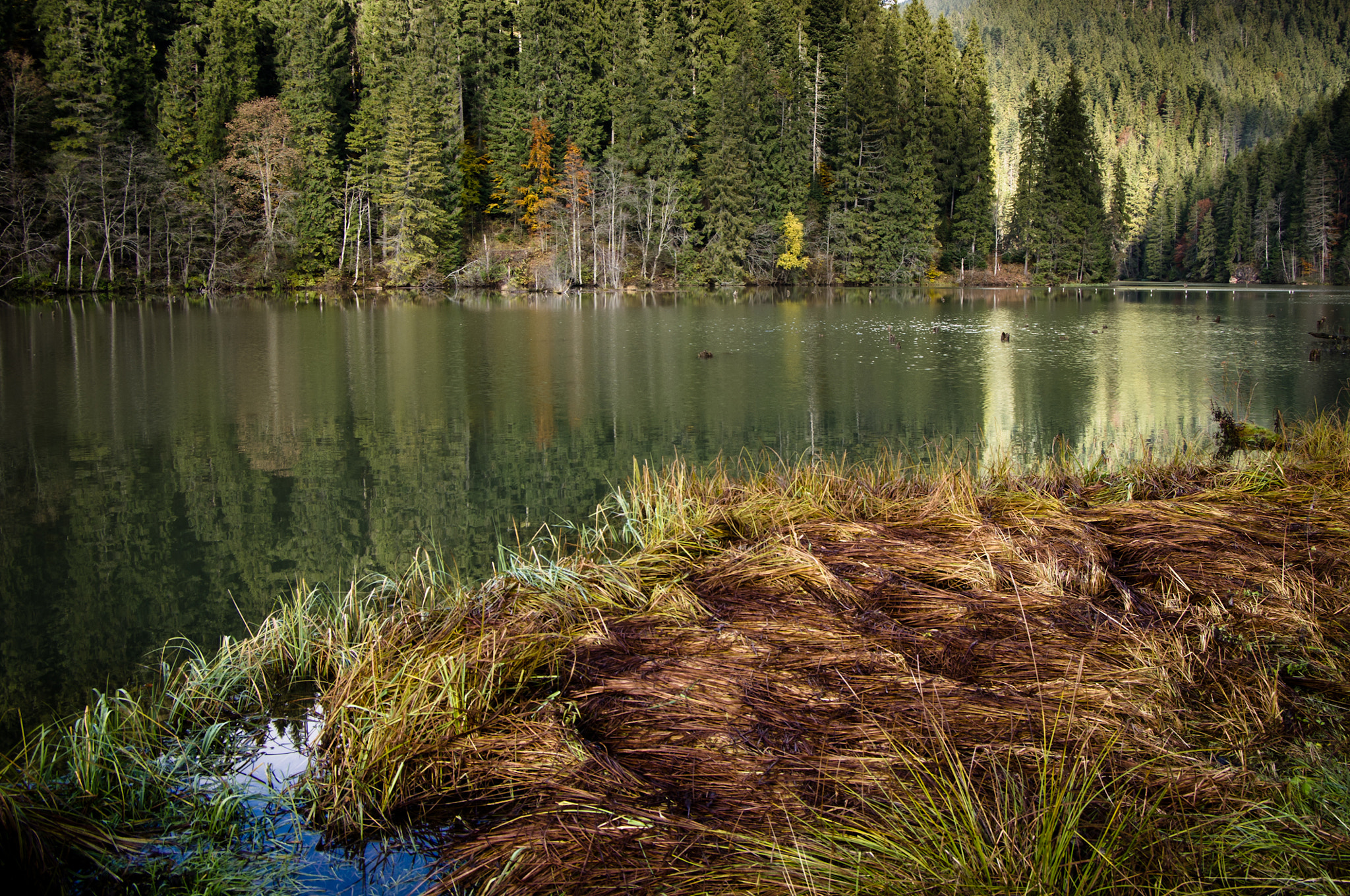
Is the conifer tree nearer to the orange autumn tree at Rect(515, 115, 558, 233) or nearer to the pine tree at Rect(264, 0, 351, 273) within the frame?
the orange autumn tree at Rect(515, 115, 558, 233)

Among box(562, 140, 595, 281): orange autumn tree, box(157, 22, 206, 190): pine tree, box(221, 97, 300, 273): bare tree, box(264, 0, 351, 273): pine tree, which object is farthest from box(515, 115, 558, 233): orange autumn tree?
box(157, 22, 206, 190): pine tree

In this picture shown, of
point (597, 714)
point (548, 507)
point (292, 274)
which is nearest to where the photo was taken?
point (597, 714)

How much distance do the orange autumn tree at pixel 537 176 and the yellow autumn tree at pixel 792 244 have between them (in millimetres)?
11743

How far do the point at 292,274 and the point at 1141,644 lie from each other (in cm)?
4025

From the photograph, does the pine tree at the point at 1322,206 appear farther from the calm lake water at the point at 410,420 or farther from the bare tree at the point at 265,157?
the bare tree at the point at 265,157

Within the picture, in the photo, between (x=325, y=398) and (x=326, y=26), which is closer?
(x=325, y=398)

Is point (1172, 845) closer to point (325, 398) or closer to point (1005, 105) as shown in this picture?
point (325, 398)

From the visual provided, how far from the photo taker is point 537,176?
142 ft

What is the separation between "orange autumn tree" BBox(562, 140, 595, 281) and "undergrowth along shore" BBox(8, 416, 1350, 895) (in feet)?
122

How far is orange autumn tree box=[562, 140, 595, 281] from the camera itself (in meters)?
39.9

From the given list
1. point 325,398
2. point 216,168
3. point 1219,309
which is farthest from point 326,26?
point 1219,309

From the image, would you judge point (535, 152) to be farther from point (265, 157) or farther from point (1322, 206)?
point (1322, 206)

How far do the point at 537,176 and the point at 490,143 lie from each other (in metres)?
3.05

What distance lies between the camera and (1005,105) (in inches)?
3937
